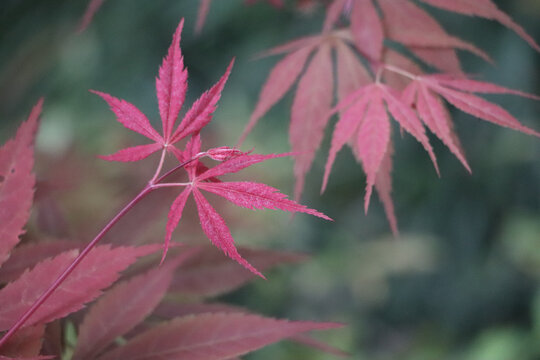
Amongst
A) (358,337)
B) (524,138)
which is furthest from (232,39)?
(358,337)

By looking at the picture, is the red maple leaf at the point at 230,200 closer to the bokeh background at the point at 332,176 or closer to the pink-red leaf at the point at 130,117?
the pink-red leaf at the point at 130,117

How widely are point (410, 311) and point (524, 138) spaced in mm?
739

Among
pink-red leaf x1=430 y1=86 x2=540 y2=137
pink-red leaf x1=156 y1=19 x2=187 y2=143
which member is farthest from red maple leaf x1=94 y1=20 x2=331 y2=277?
pink-red leaf x1=430 y1=86 x2=540 y2=137

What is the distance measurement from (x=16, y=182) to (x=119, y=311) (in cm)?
14

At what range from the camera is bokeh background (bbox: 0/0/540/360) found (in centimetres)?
144

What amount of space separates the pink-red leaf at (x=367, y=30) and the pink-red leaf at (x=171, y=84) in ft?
0.85

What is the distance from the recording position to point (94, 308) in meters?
0.39

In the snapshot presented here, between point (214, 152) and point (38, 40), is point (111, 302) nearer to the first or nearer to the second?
point (214, 152)

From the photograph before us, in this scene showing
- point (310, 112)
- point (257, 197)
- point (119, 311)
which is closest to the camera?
point (257, 197)

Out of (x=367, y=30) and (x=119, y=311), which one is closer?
(x=119, y=311)

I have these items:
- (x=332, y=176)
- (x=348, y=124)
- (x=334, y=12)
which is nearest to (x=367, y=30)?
(x=334, y=12)

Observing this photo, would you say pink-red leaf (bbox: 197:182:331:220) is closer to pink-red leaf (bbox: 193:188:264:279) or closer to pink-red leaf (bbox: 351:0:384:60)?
pink-red leaf (bbox: 193:188:264:279)

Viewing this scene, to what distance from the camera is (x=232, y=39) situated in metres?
1.68

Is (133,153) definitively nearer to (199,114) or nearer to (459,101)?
(199,114)
